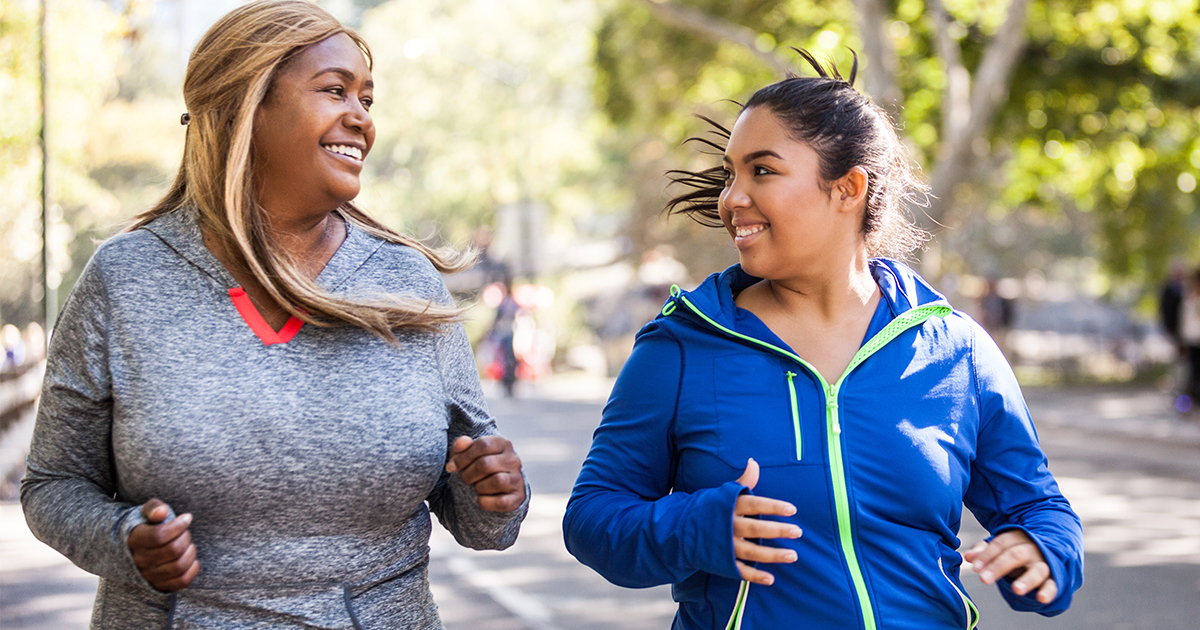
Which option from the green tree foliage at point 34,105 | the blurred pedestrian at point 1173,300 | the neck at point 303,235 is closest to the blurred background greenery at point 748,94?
the green tree foliage at point 34,105

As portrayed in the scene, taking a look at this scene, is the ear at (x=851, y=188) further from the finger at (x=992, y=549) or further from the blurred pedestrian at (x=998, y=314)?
the blurred pedestrian at (x=998, y=314)

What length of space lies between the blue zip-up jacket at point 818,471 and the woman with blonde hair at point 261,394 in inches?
9.6

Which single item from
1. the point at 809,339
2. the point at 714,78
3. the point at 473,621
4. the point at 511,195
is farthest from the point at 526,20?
the point at 809,339

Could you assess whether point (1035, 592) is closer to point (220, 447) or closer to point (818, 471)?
point (818, 471)

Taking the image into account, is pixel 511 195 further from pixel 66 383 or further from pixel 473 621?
pixel 66 383

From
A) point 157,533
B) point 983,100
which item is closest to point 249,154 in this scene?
point 157,533

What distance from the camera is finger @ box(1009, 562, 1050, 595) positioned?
2.05 m

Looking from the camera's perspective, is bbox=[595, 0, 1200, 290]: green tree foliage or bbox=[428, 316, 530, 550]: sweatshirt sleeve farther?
bbox=[595, 0, 1200, 290]: green tree foliage

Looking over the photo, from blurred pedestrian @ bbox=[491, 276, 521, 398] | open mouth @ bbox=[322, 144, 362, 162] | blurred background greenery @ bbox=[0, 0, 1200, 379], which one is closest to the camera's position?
open mouth @ bbox=[322, 144, 362, 162]

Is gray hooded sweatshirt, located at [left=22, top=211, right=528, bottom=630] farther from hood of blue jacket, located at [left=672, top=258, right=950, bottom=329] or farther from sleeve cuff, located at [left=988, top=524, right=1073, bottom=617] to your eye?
sleeve cuff, located at [left=988, top=524, right=1073, bottom=617]

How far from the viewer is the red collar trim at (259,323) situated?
79.5 inches

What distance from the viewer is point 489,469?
206 centimetres

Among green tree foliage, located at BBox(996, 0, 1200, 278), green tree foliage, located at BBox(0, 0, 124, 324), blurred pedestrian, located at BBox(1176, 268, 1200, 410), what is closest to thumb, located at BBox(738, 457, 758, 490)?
green tree foliage, located at BBox(0, 0, 124, 324)

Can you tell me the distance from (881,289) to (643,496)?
65 cm
